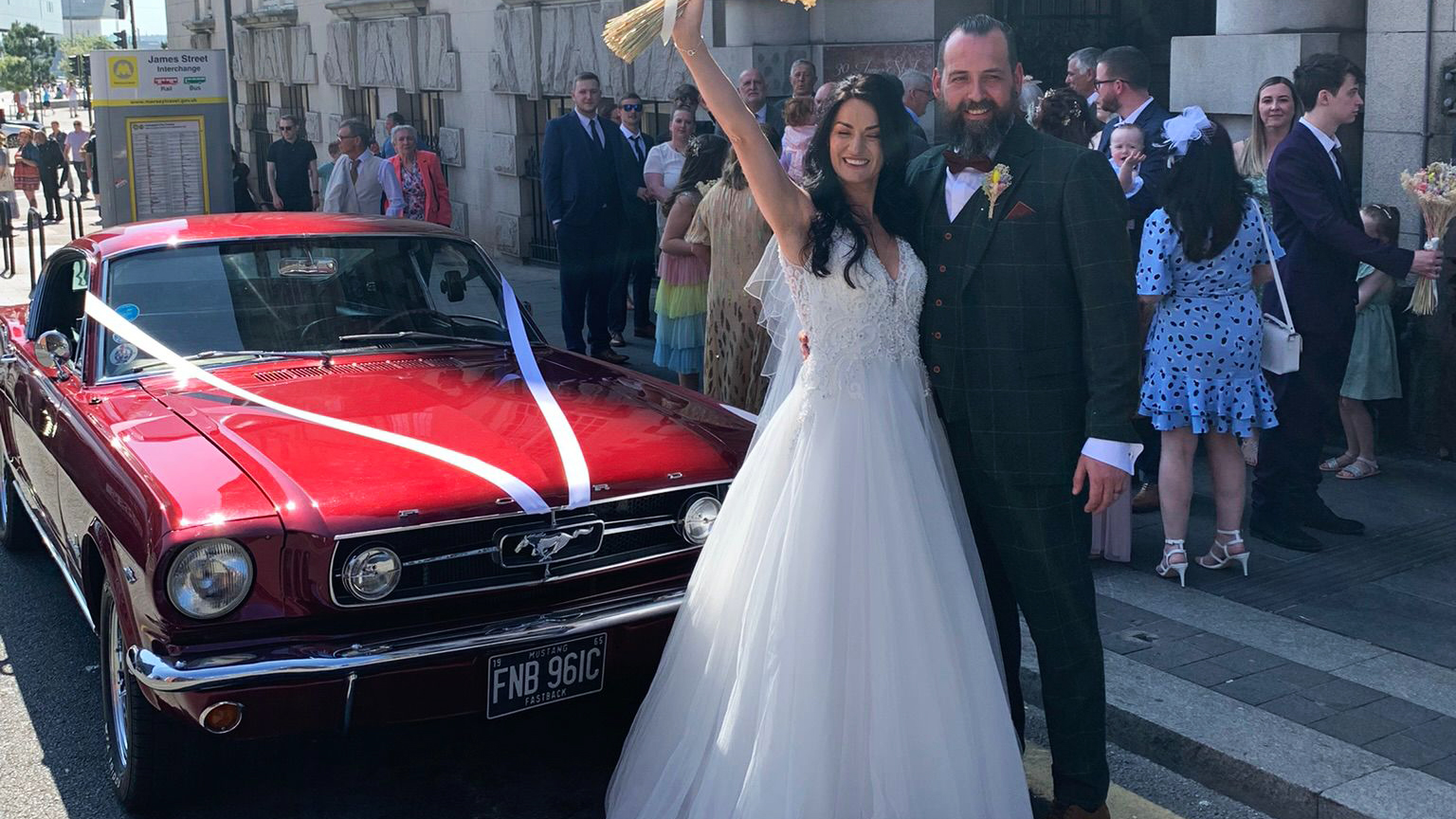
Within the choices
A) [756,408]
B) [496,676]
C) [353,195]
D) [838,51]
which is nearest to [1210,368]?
[756,408]

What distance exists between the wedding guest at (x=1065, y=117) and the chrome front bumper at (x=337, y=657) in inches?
168

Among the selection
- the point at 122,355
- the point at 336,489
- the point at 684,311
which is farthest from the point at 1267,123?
the point at 122,355

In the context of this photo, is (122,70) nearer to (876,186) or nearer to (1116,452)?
(876,186)

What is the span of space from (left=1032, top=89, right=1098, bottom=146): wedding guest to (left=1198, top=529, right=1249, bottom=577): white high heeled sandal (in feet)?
7.48

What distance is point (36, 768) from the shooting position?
4465 mm

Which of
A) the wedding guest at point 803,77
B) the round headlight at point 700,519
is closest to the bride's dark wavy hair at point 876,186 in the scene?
the round headlight at point 700,519

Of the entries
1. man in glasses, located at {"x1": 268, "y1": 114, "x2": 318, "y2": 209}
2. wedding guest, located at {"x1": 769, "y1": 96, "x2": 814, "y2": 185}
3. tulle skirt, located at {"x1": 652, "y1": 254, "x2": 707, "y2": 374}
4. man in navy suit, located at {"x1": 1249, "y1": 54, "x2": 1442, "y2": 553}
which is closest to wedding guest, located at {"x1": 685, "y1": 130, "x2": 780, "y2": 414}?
wedding guest, located at {"x1": 769, "y1": 96, "x2": 814, "y2": 185}

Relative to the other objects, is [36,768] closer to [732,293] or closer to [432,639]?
[432,639]

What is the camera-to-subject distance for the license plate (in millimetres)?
3930

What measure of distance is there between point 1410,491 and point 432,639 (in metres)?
5.05

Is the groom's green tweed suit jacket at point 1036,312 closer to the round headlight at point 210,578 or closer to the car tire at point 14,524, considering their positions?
the round headlight at point 210,578

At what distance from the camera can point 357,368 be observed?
17.1ft

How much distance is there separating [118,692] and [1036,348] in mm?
2734

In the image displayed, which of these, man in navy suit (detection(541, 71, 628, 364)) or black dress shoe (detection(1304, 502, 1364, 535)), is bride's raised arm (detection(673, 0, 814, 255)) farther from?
man in navy suit (detection(541, 71, 628, 364))
